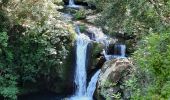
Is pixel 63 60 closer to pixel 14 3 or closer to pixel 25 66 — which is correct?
pixel 25 66

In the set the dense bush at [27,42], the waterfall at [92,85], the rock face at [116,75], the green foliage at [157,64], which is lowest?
the waterfall at [92,85]

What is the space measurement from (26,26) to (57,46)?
1.80 m

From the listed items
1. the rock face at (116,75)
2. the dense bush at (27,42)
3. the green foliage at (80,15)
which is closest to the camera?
the rock face at (116,75)

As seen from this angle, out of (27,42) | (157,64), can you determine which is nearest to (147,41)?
(157,64)

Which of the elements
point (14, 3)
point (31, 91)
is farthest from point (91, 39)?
point (14, 3)

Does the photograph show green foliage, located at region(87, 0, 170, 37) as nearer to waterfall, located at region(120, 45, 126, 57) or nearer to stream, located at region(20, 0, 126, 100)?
stream, located at region(20, 0, 126, 100)

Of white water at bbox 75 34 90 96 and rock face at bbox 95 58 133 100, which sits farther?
white water at bbox 75 34 90 96

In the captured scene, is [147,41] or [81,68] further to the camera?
[81,68]

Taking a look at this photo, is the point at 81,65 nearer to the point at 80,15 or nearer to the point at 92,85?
the point at 92,85

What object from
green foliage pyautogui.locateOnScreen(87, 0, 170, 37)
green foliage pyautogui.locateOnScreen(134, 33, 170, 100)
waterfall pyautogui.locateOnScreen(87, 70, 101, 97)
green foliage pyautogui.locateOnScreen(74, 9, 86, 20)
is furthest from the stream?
green foliage pyautogui.locateOnScreen(134, 33, 170, 100)

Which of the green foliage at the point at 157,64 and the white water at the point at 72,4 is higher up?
the green foliage at the point at 157,64

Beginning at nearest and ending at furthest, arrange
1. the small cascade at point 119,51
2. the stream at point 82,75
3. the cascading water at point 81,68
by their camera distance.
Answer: the stream at point 82,75
the cascading water at point 81,68
the small cascade at point 119,51

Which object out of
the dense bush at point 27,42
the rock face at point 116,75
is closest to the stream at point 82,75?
the dense bush at point 27,42

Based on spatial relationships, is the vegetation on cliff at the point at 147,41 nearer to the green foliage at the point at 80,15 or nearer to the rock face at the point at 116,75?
the rock face at the point at 116,75
